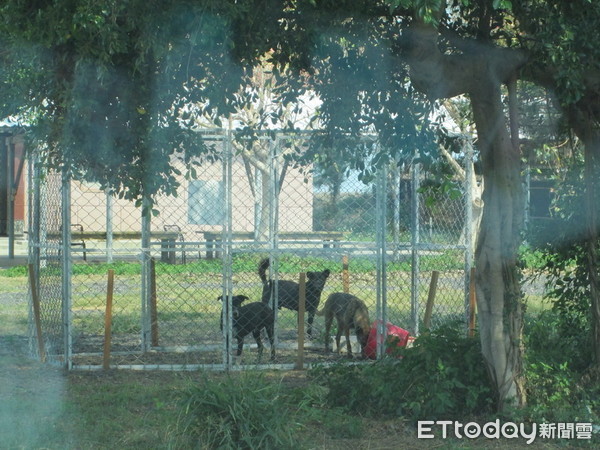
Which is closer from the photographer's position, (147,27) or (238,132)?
(147,27)

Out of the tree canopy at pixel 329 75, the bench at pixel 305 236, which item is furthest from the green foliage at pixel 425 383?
the bench at pixel 305 236

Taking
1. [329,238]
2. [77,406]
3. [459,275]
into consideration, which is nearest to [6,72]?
[77,406]

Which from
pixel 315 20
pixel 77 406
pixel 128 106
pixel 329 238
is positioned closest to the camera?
pixel 128 106

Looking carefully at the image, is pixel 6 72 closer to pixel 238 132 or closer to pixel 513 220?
pixel 238 132

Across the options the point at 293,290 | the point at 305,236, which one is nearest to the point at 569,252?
the point at 293,290

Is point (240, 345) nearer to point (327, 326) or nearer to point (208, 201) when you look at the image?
point (327, 326)

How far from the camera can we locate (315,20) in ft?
18.8

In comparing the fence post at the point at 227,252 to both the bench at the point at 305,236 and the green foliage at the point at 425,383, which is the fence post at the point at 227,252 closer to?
the bench at the point at 305,236

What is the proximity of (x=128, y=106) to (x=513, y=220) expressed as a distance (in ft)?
9.25

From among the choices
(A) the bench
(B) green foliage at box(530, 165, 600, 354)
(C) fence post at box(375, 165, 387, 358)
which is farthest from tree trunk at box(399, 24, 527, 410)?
(A) the bench

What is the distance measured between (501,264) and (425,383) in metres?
1.03

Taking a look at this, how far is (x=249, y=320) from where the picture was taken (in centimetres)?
859

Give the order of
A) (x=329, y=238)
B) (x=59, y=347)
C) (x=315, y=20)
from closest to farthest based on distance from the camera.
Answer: (x=315, y=20)
(x=59, y=347)
(x=329, y=238)
